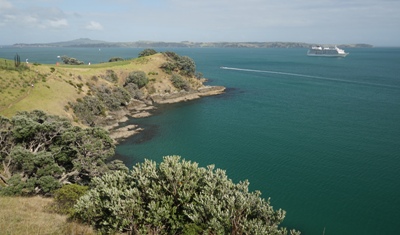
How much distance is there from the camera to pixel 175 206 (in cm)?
1964

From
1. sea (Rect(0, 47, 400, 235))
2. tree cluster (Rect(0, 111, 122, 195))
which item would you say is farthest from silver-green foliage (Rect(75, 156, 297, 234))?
sea (Rect(0, 47, 400, 235))

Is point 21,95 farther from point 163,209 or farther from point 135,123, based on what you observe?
point 163,209

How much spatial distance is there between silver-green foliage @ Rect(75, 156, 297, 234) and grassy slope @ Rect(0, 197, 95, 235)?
52.9 inches

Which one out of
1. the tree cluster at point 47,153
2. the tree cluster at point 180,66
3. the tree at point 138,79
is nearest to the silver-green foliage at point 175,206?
the tree cluster at point 47,153

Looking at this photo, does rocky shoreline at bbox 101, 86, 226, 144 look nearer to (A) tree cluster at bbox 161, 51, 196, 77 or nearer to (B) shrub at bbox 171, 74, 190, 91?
(B) shrub at bbox 171, 74, 190, 91

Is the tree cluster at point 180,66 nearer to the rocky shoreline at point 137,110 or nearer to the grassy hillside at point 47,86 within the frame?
the rocky shoreline at point 137,110

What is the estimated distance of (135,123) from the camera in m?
78.4

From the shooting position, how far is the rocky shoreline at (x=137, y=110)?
70.2 meters

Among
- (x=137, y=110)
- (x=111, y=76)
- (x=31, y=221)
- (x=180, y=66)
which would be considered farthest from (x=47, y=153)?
(x=180, y=66)

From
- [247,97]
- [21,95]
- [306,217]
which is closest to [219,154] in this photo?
[306,217]

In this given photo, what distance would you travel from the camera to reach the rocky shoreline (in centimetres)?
7025

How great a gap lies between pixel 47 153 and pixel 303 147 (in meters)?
48.6

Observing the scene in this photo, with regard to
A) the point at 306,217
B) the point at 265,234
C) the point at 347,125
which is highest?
the point at 265,234

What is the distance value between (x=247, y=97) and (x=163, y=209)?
307ft
